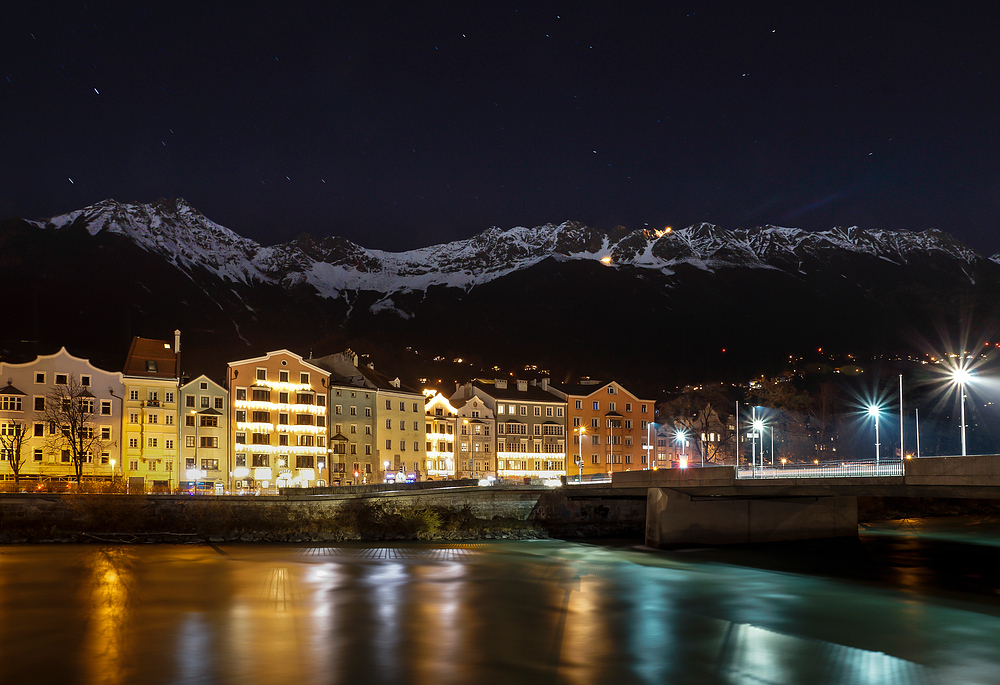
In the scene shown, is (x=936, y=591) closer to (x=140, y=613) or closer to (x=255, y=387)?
(x=140, y=613)

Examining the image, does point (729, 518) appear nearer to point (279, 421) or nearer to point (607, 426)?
point (279, 421)

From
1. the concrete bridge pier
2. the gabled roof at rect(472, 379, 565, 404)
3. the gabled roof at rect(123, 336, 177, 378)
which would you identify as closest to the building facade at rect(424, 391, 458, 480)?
the gabled roof at rect(472, 379, 565, 404)

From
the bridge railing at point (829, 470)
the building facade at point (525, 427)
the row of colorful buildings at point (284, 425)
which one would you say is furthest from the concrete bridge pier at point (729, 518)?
the building facade at point (525, 427)

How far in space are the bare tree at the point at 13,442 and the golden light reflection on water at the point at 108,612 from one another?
2892cm

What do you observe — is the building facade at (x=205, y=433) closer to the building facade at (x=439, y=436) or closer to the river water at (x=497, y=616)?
the building facade at (x=439, y=436)

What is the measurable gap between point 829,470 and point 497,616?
74.9 ft

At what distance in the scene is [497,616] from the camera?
38.2 metres

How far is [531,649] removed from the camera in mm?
31906

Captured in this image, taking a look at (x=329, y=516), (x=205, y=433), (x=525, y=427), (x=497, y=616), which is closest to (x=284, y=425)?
(x=205, y=433)

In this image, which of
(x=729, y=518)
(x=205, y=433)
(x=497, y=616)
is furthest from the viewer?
(x=205, y=433)

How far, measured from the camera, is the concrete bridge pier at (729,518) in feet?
205

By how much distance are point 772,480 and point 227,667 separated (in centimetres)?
3405

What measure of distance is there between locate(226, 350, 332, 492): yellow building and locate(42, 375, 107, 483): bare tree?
1366 centimetres

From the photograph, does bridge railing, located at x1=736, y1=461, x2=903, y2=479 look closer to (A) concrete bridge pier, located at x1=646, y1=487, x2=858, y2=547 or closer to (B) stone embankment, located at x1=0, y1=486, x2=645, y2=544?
(A) concrete bridge pier, located at x1=646, y1=487, x2=858, y2=547
